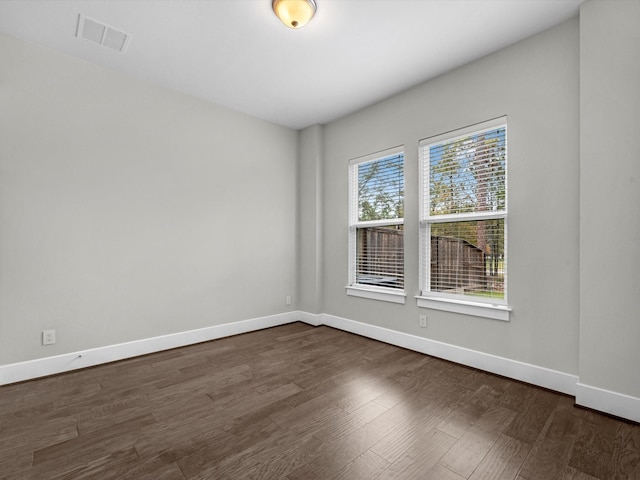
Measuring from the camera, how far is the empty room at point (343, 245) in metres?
1.88

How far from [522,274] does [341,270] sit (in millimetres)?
2133

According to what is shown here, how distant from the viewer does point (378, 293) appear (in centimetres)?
372

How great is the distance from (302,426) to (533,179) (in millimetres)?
2547

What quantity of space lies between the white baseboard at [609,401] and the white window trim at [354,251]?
1611mm

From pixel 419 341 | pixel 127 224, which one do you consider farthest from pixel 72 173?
pixel 419 341

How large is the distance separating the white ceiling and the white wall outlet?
8.07 ft

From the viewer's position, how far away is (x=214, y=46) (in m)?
2.70

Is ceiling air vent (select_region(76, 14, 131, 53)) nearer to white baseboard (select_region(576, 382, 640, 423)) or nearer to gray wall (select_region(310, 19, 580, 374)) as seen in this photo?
gray wall (select_region(310, 19, 580, 374))

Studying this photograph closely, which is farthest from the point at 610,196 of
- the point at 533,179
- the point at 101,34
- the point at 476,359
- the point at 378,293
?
the point at 101,34

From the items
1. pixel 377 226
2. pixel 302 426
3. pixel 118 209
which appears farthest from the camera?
pixel 377 226

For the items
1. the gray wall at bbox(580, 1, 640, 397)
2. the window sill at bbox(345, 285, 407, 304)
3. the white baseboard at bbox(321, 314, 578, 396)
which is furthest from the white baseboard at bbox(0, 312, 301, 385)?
the gray wall at bbox(580, 1, 640, 397)

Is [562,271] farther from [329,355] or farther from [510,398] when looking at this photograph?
[329,355]

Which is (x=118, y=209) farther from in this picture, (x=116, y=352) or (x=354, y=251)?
(x=354, y=251)

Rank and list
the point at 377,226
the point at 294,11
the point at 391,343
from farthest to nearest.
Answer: the point at 377,226 → the point at 391,343 → the point at 294,11
